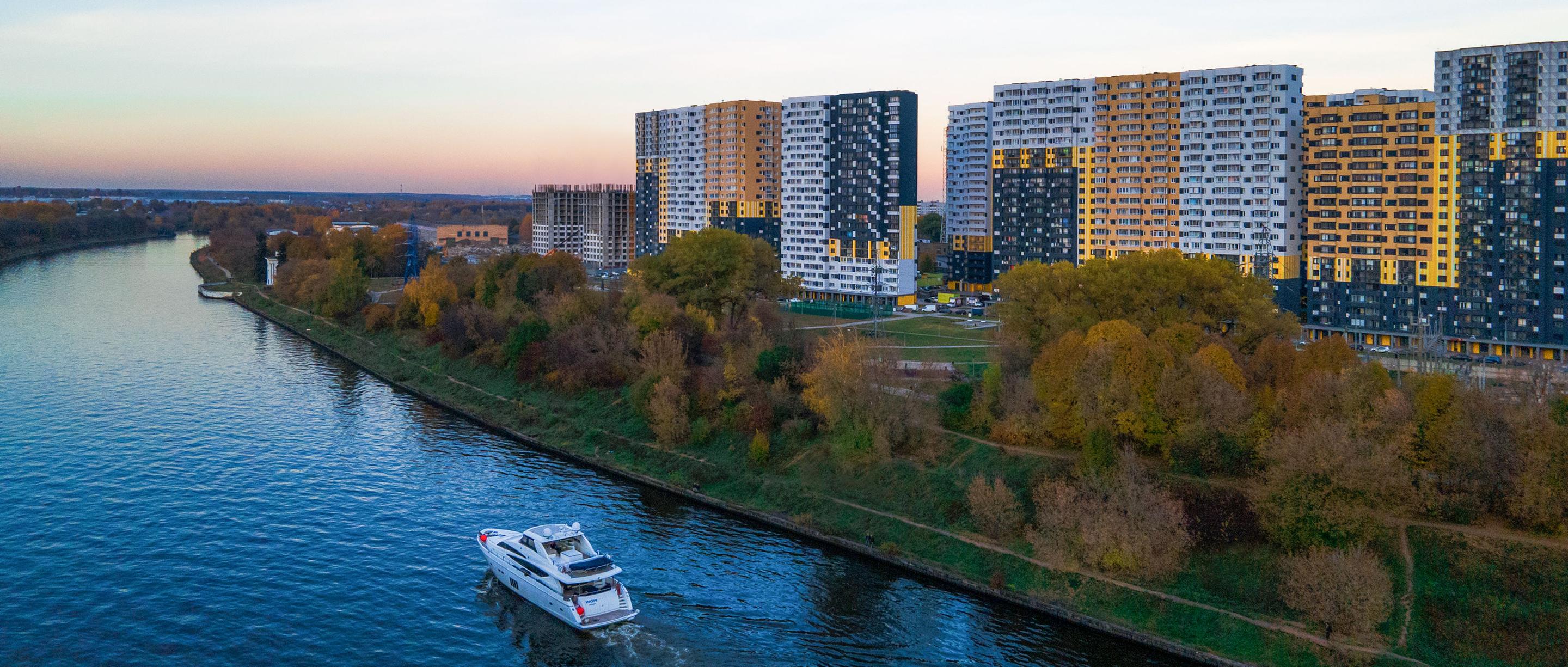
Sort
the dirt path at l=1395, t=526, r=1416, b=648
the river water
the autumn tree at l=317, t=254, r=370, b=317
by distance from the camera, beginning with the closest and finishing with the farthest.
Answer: the dirt path at l=1395, t=526, r=1416, b=648
the river water
the autumn tree at l=317, t=254, r=370, b=317

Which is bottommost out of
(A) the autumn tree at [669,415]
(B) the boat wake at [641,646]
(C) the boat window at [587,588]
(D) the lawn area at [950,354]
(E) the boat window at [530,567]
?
(B) the boat wake at [641,646]

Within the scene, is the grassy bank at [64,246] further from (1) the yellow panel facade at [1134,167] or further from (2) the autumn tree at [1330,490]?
(2) the autumn tree at [1330,490]

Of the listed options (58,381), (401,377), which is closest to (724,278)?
(401,377)

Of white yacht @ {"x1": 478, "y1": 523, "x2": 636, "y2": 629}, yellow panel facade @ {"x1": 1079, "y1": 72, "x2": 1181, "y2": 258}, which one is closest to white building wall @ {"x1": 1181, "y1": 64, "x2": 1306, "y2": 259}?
yellow panel facade @ {"x1": 1079, "y1": 72, "x2": 1181, "y2": 258}

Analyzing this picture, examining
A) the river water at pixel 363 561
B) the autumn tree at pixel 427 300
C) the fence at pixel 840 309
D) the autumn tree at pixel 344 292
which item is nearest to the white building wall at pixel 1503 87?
the fence at pixel 840 309

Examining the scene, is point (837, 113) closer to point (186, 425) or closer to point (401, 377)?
point (401, 377)

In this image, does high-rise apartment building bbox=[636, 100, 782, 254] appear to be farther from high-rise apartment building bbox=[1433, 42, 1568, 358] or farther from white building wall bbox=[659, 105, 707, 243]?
high-rise apartment building bbox=[1433, 42, 1568, 358]

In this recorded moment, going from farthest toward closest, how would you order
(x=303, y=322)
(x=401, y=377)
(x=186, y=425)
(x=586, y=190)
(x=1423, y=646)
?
(x=586, y=190), (x=303, y=322), (x=401, y=377), (x=186, y=425), (x=1423, y=646)
